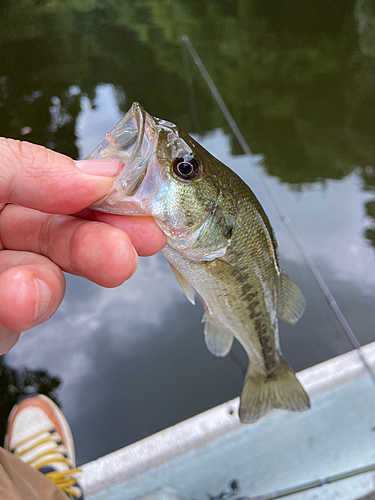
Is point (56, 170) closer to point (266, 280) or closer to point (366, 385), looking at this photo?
point (266, 280)

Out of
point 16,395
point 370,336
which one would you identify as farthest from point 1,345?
point 370,336

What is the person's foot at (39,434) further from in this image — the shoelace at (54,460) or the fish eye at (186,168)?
the fish eye at (186,168)

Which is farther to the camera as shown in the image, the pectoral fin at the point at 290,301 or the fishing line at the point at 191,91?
the fishing line at the point at 191,91

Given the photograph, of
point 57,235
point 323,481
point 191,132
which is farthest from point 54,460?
→ point 191,132

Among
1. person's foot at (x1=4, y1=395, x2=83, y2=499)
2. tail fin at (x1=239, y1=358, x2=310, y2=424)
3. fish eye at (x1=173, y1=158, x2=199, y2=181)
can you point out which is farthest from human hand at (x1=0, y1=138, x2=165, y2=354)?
person's foot at (x1=4, y1=395, x2=83, y2=499)

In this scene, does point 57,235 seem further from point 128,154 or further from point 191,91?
point 191,91

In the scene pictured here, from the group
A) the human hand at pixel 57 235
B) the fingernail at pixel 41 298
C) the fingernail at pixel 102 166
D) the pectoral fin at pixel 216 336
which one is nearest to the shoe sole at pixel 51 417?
the pectoral fin at pixel 216 336
